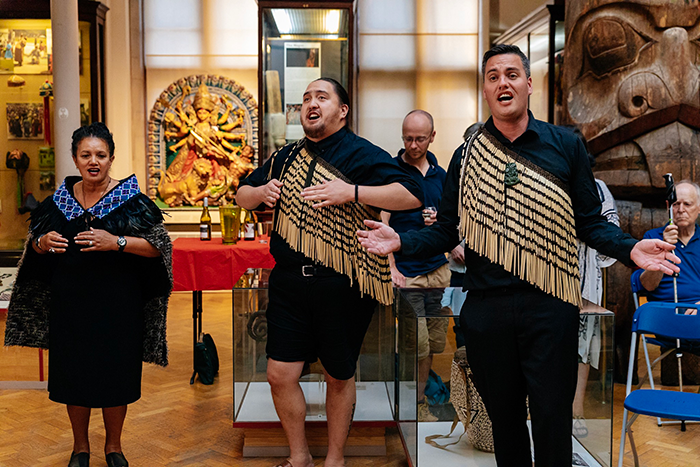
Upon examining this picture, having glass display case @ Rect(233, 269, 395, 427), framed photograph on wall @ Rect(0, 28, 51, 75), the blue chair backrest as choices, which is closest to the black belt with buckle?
glass display case @ Rect(233, 269, 395, 427)

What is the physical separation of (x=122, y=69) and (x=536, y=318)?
24.3ft

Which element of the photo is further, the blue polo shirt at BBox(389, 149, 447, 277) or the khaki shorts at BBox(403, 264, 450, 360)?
the blue polo shirt at BBox(389, 149, 447, 277)

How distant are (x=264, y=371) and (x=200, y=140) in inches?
212

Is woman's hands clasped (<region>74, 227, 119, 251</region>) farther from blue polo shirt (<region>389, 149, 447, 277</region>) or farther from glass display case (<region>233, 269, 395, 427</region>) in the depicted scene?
blue polo shirt (<region>389, 149, 447, 277</region>)

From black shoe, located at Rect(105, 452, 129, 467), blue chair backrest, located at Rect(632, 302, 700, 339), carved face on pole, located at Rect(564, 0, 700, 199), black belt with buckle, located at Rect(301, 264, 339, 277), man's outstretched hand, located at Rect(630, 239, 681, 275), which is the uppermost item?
carved face on pole, located at Rect(564, 0, 700, 199)

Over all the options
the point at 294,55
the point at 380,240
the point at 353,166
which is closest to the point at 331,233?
the point at 353,166

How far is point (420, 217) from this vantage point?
3.73m

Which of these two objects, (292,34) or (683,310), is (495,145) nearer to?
(683,310)

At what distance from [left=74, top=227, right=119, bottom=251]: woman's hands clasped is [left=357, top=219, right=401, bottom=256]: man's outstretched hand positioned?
1.25m

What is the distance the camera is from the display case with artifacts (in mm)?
8398

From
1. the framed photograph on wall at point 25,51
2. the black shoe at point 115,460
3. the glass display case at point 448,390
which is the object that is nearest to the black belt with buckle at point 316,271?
the glass display case at point 448,390

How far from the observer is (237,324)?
11.0ft

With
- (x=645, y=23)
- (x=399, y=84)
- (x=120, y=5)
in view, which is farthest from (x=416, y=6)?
(x=645, y=23)

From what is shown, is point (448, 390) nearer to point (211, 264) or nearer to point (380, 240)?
point (380, 240)
